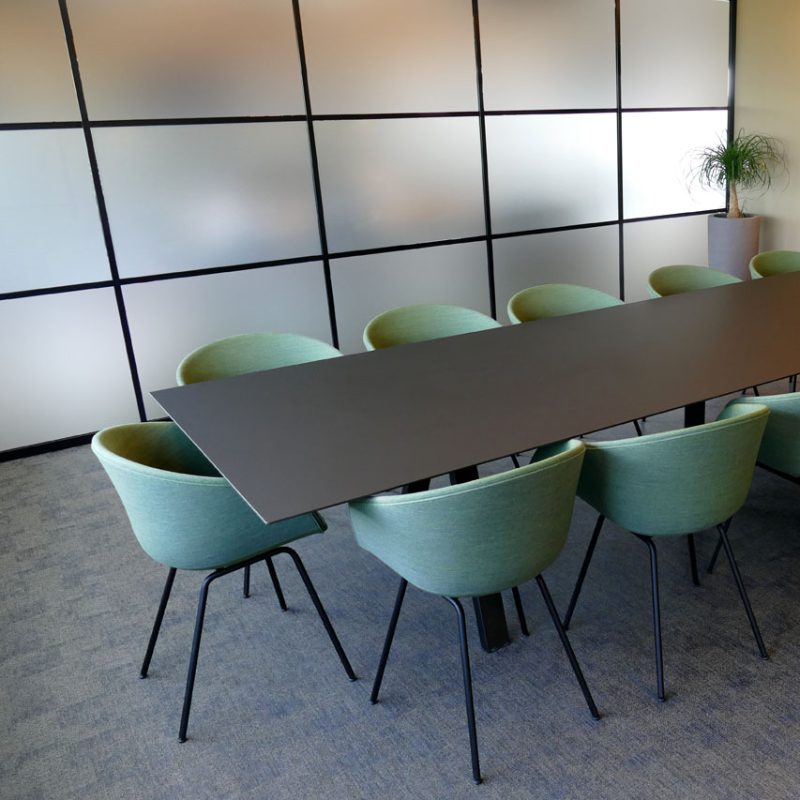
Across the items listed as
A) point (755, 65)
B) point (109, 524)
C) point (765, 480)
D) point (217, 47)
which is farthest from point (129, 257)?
point (755, 65)

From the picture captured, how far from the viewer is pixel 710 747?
167 cm

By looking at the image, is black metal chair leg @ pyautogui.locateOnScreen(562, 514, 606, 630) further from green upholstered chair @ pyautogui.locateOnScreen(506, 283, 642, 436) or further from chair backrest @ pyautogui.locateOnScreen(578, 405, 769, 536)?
green upholstered chair @ pyautogui.locateOnScreen(506, 283, 642, 436)

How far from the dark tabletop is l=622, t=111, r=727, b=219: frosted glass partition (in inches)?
121

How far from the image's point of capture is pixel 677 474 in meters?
1.63

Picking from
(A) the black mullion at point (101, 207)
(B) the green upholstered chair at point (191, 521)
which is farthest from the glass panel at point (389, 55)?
(B) the green upholstered chair at point (191, 521)

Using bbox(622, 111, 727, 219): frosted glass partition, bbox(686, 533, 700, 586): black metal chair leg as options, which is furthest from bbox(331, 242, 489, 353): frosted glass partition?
bbox(686, 533, 700, 586): black metal chair leg

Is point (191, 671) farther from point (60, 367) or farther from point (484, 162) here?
point (484, 162)

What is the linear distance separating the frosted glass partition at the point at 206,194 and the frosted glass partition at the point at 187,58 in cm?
12

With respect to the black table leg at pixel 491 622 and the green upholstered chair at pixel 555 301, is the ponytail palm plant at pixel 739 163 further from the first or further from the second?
the black table leg at pixel 491 622

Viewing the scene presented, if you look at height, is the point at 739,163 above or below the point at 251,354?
above

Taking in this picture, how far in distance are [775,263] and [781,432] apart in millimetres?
2385

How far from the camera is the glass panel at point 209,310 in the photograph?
414cm

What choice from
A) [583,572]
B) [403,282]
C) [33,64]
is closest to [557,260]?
[403,282]

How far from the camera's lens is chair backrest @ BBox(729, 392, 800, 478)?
1.85 m
